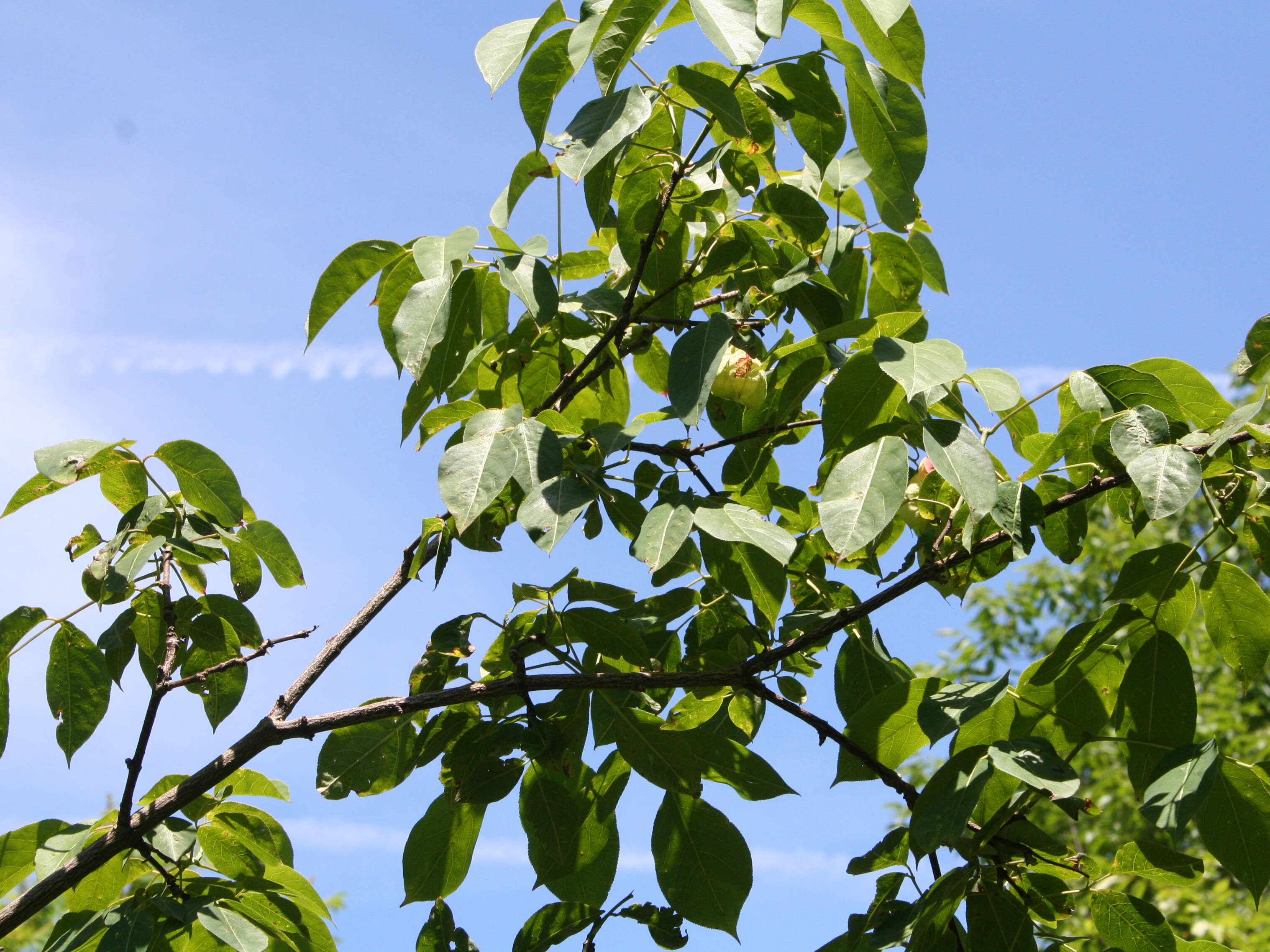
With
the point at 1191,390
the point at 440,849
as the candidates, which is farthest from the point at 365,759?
the point at 1191,390

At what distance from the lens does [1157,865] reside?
1.26m

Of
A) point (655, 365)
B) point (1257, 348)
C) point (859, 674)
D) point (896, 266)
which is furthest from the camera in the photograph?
point (655, 365)

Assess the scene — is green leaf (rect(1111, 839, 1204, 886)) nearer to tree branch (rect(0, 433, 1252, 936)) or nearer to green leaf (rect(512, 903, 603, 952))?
tree branch (rect(0, 433, 1252, 936))

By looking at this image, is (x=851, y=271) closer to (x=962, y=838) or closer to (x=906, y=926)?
(x=962, y=838)

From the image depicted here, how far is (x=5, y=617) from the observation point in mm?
1512

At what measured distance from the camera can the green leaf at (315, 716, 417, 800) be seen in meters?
1.49

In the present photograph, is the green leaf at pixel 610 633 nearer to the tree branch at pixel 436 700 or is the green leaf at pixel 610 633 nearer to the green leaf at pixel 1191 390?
the tree branch at pixel 436 700

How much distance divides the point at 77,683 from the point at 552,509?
0.85 m

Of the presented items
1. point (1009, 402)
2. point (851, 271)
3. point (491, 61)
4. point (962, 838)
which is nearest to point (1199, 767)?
point (962, 838)

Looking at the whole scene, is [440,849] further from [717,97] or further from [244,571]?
[717,97]

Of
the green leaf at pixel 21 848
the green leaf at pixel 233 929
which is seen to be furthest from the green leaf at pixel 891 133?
the green leaf at pixel 21 848

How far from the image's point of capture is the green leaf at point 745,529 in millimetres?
1172

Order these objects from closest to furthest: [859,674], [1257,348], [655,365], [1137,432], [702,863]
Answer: [1137,432] < [1257,348] < [702,863] < [859,674] < [655,365]

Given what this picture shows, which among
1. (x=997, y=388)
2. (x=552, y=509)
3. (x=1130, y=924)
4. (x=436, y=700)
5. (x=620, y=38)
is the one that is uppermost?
(x=620, y=38)
